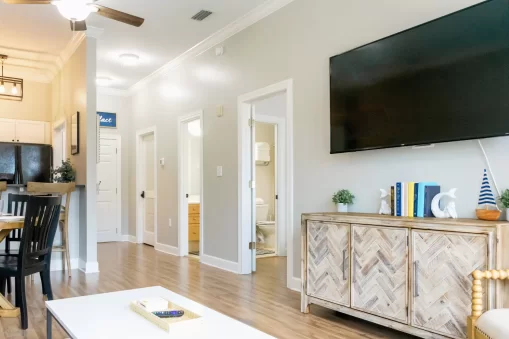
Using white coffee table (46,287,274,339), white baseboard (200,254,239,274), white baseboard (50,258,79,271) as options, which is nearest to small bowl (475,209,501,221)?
white coffee table (46,287,274,339)

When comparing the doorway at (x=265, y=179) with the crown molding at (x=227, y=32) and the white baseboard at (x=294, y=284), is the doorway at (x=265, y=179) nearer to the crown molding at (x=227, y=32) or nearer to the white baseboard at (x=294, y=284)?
the crown molding at (x=227, y=32)

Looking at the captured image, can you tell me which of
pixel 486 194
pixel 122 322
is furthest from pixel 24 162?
pixel 486 194

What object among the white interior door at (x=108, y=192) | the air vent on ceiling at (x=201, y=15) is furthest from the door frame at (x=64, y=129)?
the air vent on ceiling at (x=201, y=15)

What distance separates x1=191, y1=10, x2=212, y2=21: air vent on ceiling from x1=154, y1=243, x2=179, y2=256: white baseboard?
3.28m

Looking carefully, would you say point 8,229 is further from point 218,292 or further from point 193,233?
point 193,233

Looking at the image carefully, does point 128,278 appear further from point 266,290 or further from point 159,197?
point 159,197

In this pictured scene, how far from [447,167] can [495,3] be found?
1014 mm

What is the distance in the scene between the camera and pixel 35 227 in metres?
3.03

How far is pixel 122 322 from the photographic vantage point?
5.95 ft

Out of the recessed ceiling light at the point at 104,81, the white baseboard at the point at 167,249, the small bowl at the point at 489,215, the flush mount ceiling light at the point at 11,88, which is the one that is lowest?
the white baseboard at the point at 167,249

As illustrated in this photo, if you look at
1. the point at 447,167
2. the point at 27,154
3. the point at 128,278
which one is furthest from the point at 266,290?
the point at 27,154

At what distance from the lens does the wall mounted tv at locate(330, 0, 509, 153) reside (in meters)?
2.40

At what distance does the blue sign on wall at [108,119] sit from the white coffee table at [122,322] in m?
6.01

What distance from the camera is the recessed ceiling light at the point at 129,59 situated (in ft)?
19.8
